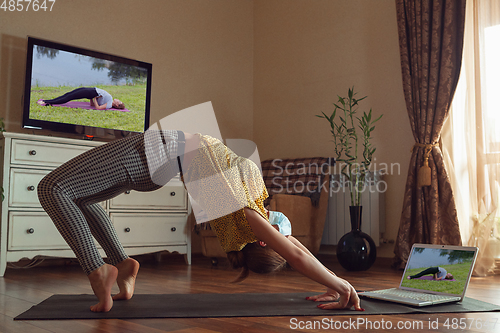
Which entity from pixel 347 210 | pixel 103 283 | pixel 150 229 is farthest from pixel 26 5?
pixel 347 210

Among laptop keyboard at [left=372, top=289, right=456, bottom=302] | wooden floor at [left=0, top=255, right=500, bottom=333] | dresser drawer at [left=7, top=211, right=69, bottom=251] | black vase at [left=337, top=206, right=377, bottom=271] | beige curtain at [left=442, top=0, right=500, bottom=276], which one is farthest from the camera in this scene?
black vase at [left=337, top=206, right=377, bottom=271]

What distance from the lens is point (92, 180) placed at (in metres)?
1.64

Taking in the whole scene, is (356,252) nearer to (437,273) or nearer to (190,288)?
(437,273)

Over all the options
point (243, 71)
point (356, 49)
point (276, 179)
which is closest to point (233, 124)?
point (243, 71)

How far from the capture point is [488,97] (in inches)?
125

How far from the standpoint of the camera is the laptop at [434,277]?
1.87 m

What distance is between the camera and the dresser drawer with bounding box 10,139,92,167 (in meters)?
2.97

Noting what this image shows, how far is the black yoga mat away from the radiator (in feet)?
5.79

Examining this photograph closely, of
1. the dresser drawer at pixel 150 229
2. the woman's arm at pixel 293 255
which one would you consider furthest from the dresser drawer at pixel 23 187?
the woman's arm at pixel 293 255

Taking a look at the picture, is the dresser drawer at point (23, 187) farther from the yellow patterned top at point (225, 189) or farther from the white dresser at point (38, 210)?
the yellow patterned top at point (225, 189)

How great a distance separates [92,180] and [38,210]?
1647mm

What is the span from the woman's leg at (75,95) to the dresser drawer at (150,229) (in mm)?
970

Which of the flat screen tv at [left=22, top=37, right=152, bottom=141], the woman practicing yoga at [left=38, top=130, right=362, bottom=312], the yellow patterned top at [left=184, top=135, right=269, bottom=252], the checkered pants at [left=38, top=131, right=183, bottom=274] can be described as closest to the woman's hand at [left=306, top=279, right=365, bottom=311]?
the woman practicing yoga at [left=38, top=130, right=362, bottom=312]

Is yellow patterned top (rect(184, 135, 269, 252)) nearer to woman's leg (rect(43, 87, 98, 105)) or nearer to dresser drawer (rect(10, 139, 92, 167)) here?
dresser drawer (rect(10, 139, 92, 167))
